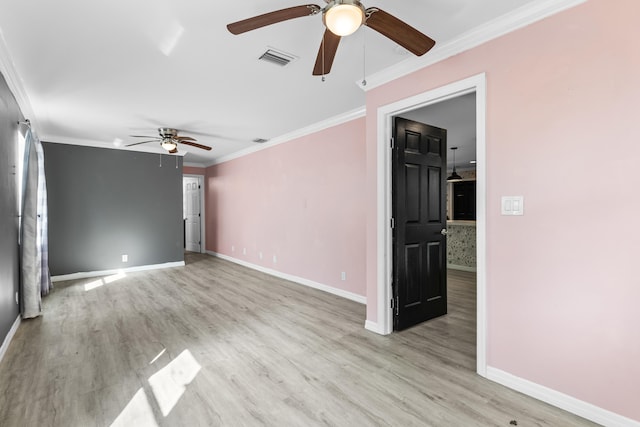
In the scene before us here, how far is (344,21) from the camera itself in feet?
4.78

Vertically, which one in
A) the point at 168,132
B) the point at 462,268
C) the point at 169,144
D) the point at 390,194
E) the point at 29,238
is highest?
the point at 168,132

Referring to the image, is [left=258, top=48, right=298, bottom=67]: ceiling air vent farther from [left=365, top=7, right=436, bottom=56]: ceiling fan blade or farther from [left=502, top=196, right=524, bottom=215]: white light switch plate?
[left=502, top=196, right=524, bottom=215]: white light switch plate

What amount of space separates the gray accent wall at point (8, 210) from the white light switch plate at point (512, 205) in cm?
409

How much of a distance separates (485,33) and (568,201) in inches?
51.3

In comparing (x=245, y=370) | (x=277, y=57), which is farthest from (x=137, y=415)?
(x=277, y=57)

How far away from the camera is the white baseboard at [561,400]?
1.70 metres

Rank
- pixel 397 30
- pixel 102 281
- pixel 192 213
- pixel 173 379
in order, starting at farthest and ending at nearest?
pixel 192 213 → pixel 102 281 → pixel 173 379 → pixel 397 30

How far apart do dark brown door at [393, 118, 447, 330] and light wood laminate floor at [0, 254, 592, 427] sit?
0.27m

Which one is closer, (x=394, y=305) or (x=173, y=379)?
(x=173, y=379)

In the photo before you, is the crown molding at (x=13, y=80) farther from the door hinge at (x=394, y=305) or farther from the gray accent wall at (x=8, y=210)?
the door hinge at (x=394, y=305)

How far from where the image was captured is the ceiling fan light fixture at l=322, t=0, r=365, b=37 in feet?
4.64

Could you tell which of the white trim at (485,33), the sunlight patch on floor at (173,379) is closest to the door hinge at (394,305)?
the sunlight patch on floor at (173,379)

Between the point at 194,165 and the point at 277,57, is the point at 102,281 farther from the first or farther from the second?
the point at 277,57

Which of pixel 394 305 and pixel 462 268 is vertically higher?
pixel 394 305
